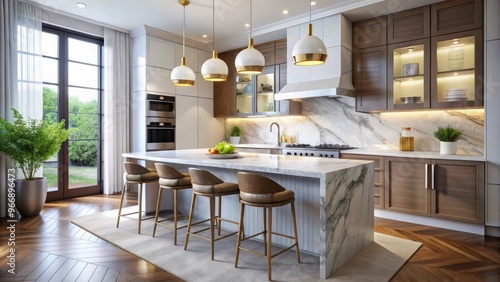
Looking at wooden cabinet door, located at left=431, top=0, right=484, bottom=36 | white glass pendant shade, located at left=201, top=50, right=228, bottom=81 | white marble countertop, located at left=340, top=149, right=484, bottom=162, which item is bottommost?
white marble countertop, located at left=340, top=149, right=484, bottom=162

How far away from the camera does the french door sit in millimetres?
5023

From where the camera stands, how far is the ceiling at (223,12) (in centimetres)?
436

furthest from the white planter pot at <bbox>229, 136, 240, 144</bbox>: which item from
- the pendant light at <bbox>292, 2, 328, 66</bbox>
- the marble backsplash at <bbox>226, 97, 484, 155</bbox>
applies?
the pendant light at <bbox>292, 2, 328, 66</bbox>

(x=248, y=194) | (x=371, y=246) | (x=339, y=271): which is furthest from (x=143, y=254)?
(x=371, y=246)

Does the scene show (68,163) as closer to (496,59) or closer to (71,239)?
(71,239)

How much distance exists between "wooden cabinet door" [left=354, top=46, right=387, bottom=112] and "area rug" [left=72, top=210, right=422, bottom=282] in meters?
1.95

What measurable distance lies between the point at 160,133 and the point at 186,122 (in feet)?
2.04

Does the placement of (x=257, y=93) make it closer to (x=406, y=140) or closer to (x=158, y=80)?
(x=158, y=80)

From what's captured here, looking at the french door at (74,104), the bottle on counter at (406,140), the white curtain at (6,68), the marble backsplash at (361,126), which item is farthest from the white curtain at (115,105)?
the bottle on counter at (406,140)

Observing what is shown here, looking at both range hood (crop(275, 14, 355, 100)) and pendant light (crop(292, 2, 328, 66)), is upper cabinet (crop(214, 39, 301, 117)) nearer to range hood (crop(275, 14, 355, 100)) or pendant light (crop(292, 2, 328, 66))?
range hood (crop(275, 14, 355, 100))

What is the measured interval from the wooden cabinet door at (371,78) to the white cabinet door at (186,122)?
3150mm

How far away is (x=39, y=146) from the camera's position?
4082 millimetres

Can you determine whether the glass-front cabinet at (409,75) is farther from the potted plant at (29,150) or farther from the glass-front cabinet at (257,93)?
the potted plant at (29,150)

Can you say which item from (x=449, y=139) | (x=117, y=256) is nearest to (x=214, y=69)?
(x=117, y=256)
